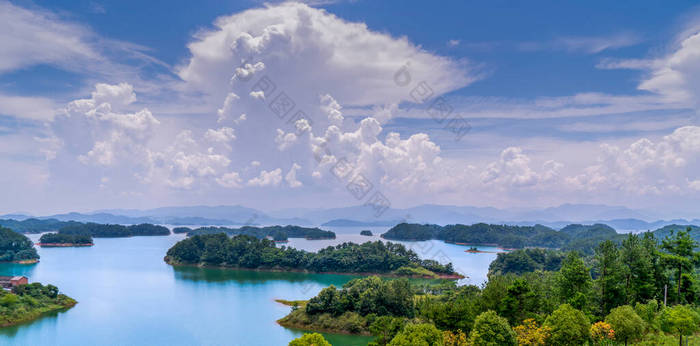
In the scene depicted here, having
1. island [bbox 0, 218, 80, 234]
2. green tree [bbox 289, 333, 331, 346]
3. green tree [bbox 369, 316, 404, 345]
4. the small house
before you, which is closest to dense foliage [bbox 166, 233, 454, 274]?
the small house

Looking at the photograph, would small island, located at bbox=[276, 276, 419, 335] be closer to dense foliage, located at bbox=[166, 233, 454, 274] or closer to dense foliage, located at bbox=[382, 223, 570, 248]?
dense foliage, located at bbox=[166, 233, 454, 274]

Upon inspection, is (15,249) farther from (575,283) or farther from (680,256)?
(680,256)

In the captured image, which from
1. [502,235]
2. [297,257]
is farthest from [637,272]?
[502,235]

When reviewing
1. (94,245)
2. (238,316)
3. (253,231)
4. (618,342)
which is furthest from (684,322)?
(253,231)

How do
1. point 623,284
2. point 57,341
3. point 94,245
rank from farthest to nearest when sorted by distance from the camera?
point 94,245
point 57,341
point 623,284

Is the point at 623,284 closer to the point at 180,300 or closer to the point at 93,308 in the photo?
the point at 180,300

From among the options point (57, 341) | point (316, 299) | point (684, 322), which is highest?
point (684, 322)

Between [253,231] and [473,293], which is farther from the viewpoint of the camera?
[253,231]

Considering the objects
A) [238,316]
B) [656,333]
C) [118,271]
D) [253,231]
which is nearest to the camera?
[656,333]
